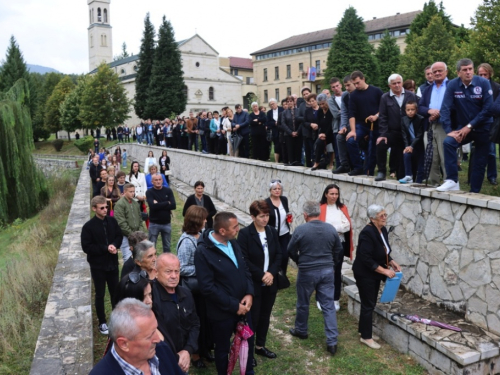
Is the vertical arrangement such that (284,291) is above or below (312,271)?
below

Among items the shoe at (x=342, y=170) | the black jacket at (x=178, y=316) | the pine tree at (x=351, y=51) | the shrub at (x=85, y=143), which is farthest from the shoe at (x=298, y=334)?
the shrub at (x=85, y=143)

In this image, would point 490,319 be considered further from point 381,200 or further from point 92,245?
point 92,245

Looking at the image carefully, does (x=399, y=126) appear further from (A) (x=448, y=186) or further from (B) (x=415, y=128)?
(A) (x=448, y=186)

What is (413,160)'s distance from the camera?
7.25 metres

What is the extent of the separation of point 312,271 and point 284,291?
7.24ft

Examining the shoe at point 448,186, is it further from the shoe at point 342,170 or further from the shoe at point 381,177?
the shoe at point 342,170

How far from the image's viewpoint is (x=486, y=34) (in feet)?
67.5

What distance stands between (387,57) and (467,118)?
144 ft

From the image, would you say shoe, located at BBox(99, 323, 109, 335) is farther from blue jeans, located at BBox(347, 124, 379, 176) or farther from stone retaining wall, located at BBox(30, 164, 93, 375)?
blue jeans, located at BBox(347, 124, 379, 176)

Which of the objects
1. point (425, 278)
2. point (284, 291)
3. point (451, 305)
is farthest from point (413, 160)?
point (284, 291)

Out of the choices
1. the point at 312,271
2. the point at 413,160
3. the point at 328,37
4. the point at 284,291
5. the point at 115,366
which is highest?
the point at 328,37

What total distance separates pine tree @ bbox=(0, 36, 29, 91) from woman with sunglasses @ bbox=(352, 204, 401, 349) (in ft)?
189

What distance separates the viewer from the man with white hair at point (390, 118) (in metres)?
7.07

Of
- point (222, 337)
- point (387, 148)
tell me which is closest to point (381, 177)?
point (387, 148)
